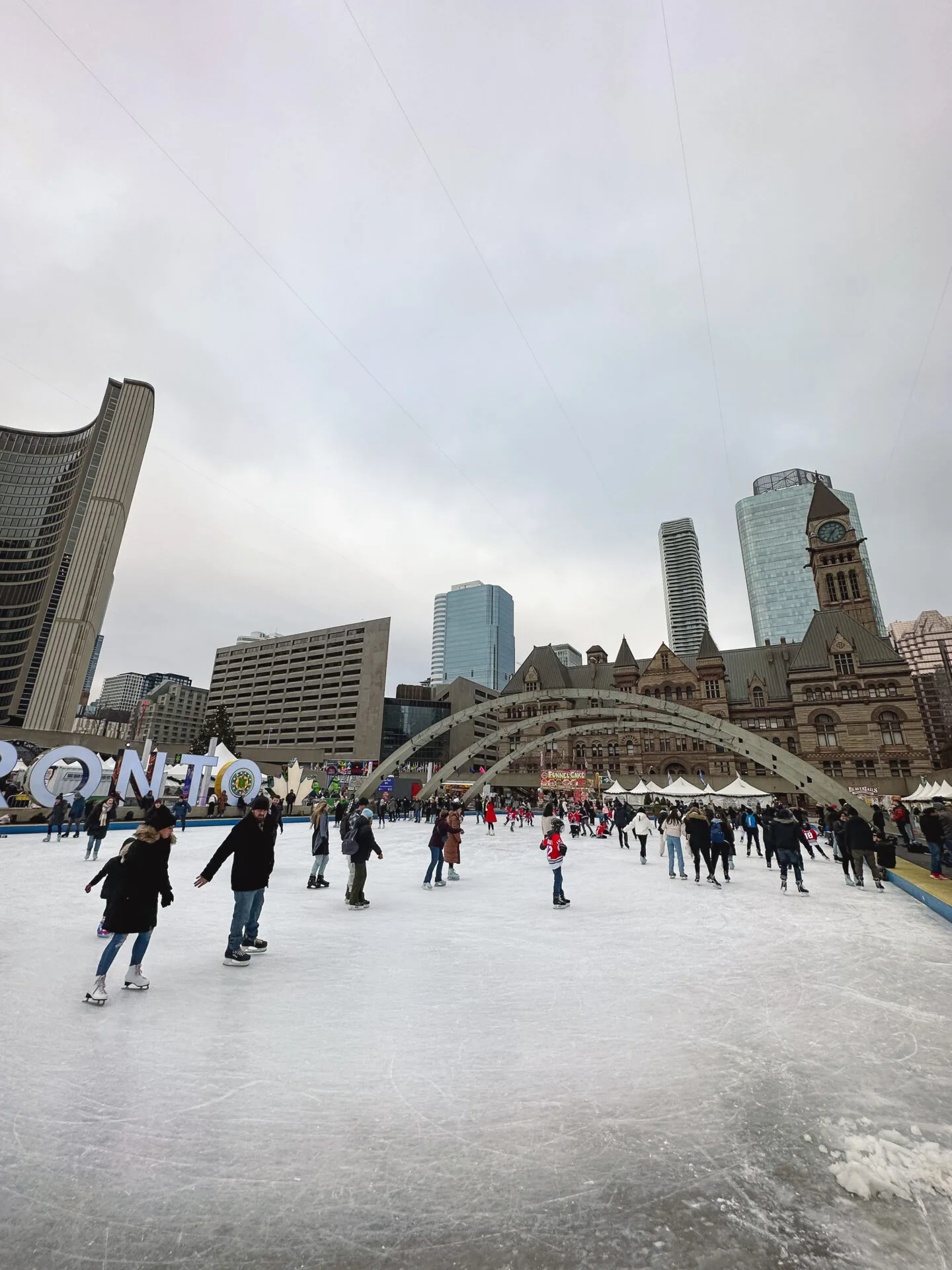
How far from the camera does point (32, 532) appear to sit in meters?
104

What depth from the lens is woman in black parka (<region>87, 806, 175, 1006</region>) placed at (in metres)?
5.03

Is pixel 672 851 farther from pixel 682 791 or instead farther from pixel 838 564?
pixel 838 564

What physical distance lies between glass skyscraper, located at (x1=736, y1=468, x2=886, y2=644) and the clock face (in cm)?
7229

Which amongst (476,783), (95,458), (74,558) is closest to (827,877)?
(476,783)

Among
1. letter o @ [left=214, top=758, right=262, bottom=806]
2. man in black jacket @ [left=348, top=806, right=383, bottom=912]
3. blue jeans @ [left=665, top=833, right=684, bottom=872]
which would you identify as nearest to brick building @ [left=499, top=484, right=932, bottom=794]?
letter o @ [left=214, top=758, right=262, bottom=806]

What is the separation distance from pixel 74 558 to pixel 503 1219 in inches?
4078

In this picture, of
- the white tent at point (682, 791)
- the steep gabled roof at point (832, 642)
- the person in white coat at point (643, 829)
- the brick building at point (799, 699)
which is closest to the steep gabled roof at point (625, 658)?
the brick building at point (799, 699)

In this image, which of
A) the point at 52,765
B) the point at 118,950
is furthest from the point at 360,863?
the point at 52,765

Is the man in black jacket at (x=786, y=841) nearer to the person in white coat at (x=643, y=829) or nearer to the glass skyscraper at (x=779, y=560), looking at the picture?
the person in white coat at (x=643, y=829)

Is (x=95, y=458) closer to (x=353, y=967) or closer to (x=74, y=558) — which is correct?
(x=74, y=558)

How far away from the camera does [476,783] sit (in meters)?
49.1

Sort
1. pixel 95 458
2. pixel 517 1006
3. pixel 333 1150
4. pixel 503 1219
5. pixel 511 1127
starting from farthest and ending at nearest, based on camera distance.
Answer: pixel 95 458 → pixel 517 1006 → pixel 511 1127 → pixel 333 1150 → pixel 503 1219

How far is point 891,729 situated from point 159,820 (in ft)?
234

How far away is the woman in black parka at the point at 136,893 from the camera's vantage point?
5.03m
